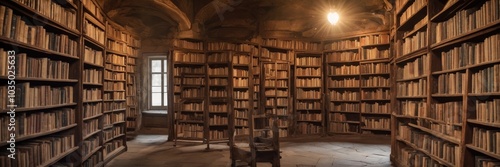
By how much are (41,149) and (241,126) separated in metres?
5.93

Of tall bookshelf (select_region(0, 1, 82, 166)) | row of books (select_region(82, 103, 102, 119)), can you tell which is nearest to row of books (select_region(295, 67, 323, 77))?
row of books (select_region(82, 103, 102, 119))

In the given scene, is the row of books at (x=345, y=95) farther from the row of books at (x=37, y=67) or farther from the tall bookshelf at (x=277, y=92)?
the row of books at (x=37, y=67)

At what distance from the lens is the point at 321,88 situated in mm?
10422

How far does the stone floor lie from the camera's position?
6.29 metres

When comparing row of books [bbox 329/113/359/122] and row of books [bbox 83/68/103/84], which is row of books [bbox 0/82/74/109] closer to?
row of books [bbox 83/68/103/84]

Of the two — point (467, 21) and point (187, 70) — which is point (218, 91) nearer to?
point (187, 70)

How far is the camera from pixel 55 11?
13.5 feet

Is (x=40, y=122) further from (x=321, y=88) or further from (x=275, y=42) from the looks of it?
(x=321, y=88)

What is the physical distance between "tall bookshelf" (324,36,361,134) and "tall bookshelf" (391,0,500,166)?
4187 millimetres

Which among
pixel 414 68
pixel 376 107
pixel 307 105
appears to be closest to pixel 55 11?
pixel 414 68

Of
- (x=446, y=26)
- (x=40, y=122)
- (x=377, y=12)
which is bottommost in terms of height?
(x=40, y=122)

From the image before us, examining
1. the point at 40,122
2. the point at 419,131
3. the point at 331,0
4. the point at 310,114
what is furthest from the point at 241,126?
the point at 40,122

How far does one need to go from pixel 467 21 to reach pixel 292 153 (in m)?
4.57

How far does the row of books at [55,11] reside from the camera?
3609 millimetres
